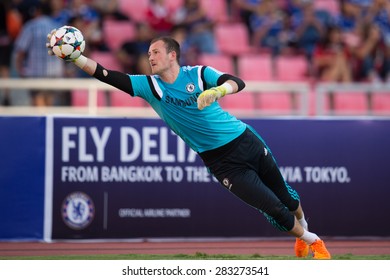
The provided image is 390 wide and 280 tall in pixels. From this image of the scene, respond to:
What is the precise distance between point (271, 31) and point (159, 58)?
9.06 metres

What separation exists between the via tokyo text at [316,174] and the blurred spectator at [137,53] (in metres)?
3.97

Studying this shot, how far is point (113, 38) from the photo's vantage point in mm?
18125

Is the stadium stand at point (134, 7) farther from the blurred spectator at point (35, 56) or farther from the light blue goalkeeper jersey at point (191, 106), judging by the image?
the light blue goalkeeper jersey at point (191, 106)

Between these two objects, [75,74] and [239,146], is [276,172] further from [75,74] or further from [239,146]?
[75,74]

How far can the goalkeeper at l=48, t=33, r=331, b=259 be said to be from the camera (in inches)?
400

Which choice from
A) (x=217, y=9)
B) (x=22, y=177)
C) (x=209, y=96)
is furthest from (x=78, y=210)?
(x=217, y=9)

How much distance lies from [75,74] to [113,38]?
5.06ft

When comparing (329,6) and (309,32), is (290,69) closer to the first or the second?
(309,32)

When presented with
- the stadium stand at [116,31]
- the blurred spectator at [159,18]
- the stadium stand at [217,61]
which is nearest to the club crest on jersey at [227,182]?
the stadium stand at [217,61]

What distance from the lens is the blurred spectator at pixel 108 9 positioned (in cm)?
1820
